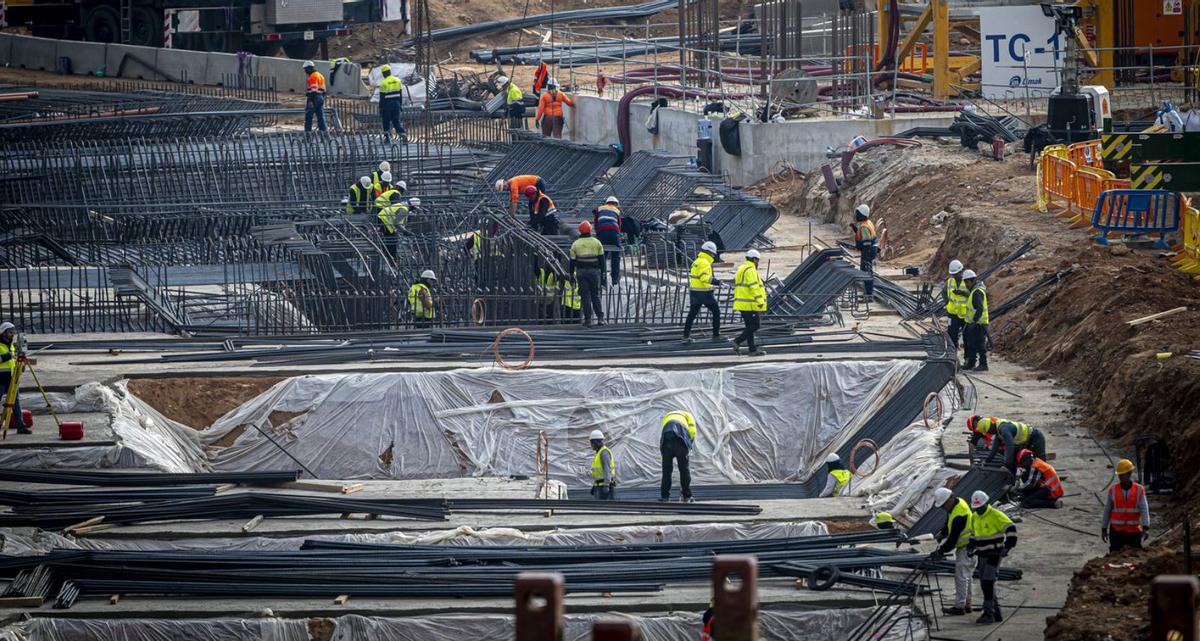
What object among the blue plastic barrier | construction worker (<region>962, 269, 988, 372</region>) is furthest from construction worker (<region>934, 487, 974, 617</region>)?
the blue plastic barrier

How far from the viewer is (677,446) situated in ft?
53.2

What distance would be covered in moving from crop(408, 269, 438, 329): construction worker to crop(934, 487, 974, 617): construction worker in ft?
33.0

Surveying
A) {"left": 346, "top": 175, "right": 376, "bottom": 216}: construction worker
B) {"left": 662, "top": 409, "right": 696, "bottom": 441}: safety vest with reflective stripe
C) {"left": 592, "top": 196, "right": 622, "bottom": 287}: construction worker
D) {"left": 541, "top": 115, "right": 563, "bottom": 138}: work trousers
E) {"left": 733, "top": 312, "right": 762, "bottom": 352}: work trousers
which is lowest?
{"left": 662, "top": 409, "right": 696, "bottom": 441}: safety vest with reflective stripe

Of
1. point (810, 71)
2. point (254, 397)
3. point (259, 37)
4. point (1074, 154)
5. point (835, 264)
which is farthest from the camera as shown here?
point (259, 37)

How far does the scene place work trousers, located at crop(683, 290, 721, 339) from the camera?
19.0 meters

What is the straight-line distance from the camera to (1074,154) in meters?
24.5

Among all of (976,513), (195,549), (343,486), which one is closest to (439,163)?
(343,486)

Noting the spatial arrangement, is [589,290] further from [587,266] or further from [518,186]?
[518,186]

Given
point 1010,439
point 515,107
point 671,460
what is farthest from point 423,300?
point 515,107

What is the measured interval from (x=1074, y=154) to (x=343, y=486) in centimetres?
1361

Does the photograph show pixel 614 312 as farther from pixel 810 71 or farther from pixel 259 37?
pixel 259 37

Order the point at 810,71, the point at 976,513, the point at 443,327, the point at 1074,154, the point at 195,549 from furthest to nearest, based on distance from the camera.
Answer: the point at 810,71 → the point at 1074,154 → the point at 443,327 → the point at 195,549 → the point at 976,513

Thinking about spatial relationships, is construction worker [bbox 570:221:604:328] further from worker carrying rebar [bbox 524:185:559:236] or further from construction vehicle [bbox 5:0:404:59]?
construction vehicle [bbox 5:0:404:59]

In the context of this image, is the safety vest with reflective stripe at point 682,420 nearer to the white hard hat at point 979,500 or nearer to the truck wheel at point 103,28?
the white hard hat at point 979,500
